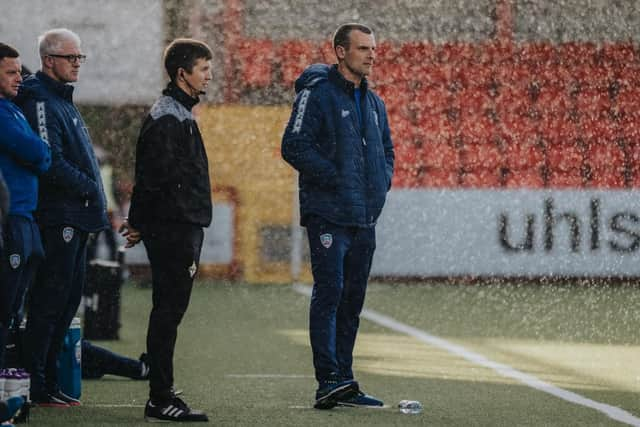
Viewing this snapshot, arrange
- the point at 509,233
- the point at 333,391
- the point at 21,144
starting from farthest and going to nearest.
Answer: the point at 509,233, the point at 333,391, the point at 21,144

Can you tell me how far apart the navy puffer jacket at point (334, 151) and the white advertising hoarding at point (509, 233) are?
11616 mm

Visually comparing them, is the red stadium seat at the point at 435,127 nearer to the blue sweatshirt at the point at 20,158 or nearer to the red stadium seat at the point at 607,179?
the red stadium seat at the point at 607,179

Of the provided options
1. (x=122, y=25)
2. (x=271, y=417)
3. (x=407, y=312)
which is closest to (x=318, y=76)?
(x=271, y=417)

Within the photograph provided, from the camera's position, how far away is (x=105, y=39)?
20.9 metres

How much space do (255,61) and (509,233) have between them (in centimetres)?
505

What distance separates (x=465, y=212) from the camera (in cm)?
1945

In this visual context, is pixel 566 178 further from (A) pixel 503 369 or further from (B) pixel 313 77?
(B) pixel 313 77

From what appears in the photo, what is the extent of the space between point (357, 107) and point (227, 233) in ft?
39.5

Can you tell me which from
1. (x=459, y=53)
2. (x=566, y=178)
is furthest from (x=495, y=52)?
(x=566, y=178)

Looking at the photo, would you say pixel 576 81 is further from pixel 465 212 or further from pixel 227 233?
pixel 227 233

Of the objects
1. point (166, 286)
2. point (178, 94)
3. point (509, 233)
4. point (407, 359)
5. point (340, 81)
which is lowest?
point (407, 359)

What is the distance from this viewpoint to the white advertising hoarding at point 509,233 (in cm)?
1902

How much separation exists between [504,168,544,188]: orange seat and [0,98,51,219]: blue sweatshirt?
1423 centimetres

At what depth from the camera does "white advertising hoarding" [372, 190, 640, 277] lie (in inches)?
749
